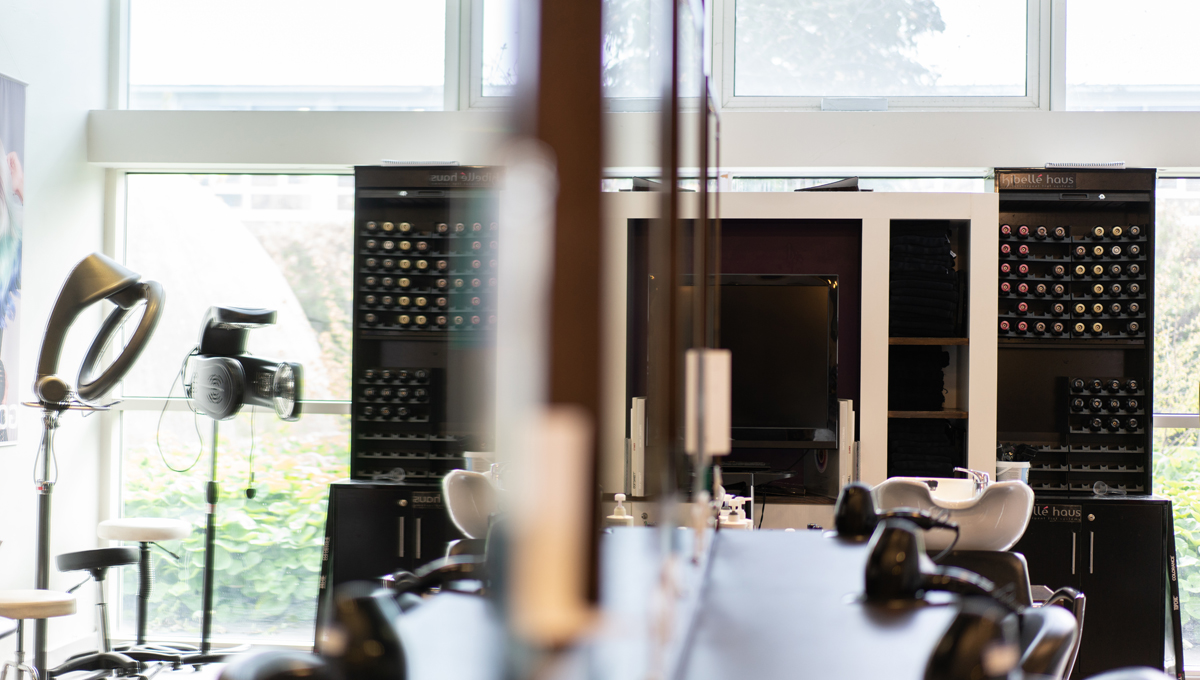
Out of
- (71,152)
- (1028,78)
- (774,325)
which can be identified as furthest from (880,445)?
(71,152)

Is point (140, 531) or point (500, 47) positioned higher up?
point (500, 47)

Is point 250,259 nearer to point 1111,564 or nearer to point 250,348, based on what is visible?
point 250,348

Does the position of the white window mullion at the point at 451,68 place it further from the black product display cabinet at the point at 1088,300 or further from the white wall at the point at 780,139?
the black product display cabinet at the point at 1088,300

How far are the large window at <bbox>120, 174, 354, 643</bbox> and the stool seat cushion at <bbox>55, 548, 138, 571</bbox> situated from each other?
33.5 inches

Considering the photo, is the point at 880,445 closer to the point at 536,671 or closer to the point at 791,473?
the point at 791,473

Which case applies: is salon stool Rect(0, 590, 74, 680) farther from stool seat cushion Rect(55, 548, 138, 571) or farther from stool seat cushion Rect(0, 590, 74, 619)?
stool seat cushion Rect(55, 548, 138, 571)

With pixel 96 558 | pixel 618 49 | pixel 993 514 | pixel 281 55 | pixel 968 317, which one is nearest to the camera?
pixel 618 49

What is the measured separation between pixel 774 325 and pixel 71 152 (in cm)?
365

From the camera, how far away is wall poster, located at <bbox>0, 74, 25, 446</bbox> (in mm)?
A: 4012

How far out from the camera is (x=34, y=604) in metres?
3.12

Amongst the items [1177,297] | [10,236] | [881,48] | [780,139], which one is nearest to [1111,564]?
[1177,297]

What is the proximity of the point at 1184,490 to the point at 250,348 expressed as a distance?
492cm

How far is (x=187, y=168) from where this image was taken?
4781 millimetres

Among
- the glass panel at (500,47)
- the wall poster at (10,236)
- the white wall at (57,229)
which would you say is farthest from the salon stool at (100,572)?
the glass panel at (500,47)
